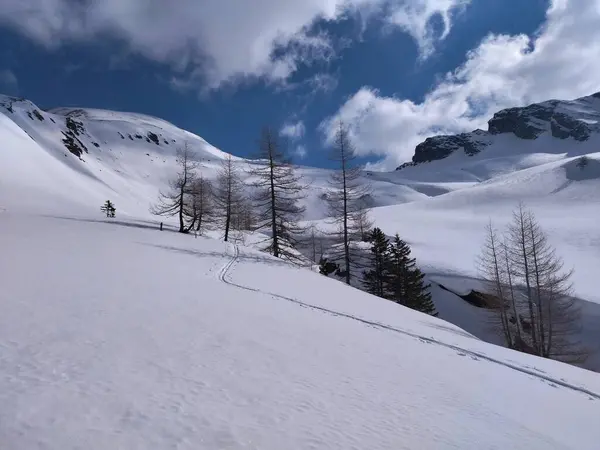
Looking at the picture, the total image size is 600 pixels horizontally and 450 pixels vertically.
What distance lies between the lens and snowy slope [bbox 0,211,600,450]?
14.5 feet

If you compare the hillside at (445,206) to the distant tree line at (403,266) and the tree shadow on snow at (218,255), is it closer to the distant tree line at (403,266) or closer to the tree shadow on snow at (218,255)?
the distant tree line at (403,266)

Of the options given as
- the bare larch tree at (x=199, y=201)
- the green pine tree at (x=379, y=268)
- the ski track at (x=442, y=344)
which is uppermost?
the bare larch tree at (x=199, y=201)

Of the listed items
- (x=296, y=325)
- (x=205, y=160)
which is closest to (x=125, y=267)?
(x=296, y=325)

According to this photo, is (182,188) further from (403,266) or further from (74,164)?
(74,164)

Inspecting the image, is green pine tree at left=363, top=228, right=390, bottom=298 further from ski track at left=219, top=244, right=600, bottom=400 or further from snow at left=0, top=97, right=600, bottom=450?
ski track at left=219, top=244, right=600, bottom=400

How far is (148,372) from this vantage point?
575 centimetres

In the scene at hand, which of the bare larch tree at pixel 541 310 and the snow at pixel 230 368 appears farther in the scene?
the bare larch tree at pixel 541 310

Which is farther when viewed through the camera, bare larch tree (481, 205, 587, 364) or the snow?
bare larch tree (481, 205, 587, 364)

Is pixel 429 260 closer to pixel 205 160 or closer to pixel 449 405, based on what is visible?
pixel 449 405

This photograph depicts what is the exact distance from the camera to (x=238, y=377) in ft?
20.0

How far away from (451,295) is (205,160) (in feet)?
553

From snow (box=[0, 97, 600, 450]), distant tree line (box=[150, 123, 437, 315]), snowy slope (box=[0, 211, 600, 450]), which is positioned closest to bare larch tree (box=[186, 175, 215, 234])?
distant tree line (box=[150, 123, 437, 315])

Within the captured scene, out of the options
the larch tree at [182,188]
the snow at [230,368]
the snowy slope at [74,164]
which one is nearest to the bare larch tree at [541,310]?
the snow at [230,368]

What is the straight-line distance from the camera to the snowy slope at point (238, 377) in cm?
441
